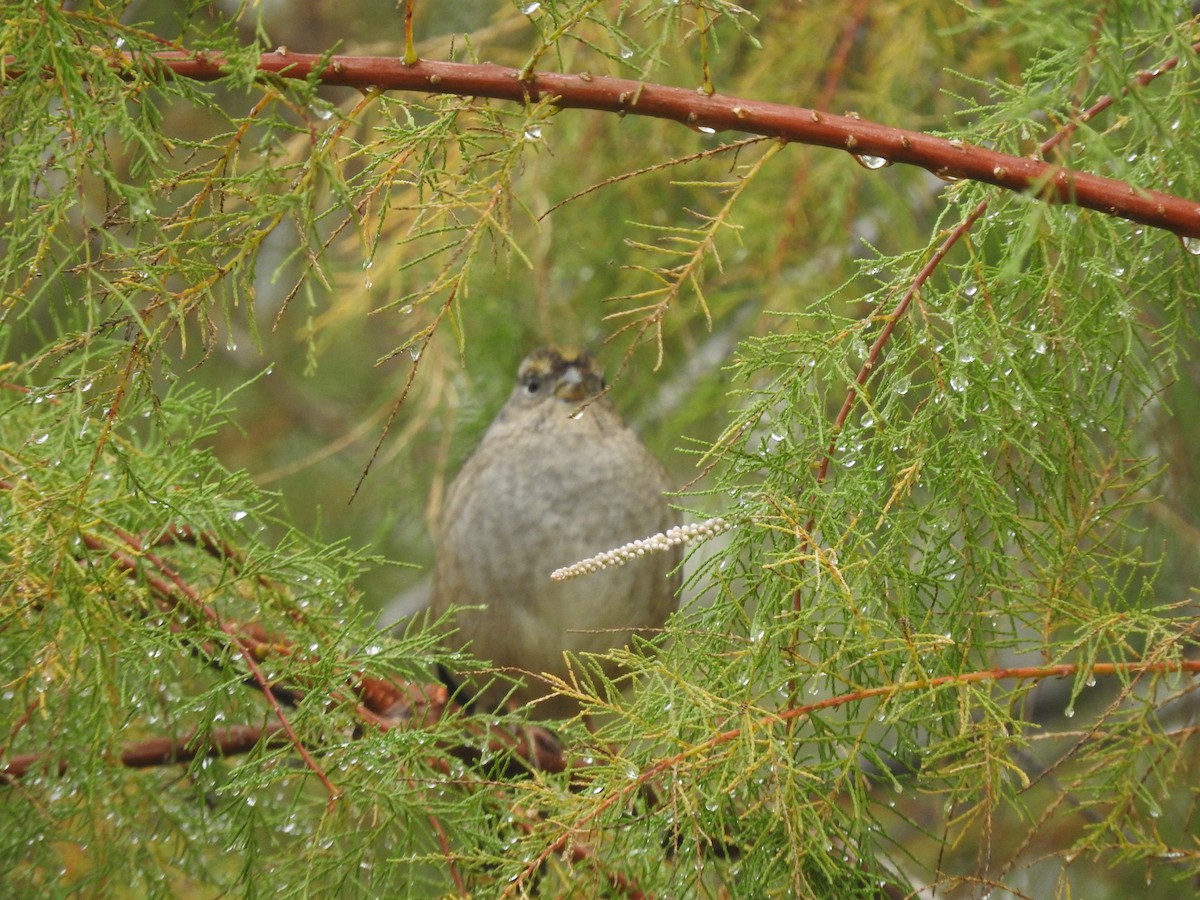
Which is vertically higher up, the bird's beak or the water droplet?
the water droplet

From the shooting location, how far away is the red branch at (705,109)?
1.79 metres

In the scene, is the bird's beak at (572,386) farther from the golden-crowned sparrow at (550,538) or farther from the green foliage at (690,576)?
the green foliage at (690,576)

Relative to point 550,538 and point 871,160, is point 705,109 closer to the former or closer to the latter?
point 871,160

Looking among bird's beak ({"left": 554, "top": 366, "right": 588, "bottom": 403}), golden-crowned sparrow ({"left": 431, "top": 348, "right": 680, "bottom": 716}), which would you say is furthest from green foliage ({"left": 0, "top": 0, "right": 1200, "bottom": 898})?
bird's beak ({"left": 554, "top": 366, "right": 588, "bottom": 403})

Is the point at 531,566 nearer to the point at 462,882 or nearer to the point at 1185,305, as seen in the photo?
the point at 462,882

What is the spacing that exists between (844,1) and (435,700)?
265 centimetres

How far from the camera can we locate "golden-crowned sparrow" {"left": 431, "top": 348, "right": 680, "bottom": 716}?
3.73m

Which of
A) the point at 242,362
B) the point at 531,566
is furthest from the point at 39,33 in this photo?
the point at 242,362

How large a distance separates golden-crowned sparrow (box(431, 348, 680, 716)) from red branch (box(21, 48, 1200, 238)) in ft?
6.56

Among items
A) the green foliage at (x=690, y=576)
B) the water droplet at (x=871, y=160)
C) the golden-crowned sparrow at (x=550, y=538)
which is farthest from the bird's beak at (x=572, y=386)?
the water droplet at (x=871, y=160)

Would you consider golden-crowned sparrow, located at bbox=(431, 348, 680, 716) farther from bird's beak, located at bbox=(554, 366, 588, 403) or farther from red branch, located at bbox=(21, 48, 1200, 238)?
red branch, located at bbox=(21, 48, 1200, 238)

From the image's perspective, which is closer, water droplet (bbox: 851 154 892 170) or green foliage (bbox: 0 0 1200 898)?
green foliage (bbox: 0 0 1200 898)

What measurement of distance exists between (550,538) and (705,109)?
80.3 inches

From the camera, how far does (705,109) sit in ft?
6.11
